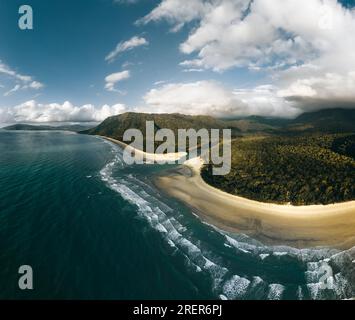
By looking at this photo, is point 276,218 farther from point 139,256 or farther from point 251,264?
point 139,256

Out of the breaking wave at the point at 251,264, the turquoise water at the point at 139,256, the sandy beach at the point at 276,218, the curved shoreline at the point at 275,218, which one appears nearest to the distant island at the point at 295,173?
the curved shoreline at the point at 275,218

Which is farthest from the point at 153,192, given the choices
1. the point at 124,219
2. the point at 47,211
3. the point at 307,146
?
the point at 307,146

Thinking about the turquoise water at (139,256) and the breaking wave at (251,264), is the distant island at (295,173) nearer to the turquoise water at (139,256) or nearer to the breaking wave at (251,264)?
the turquoise water at (139,256)

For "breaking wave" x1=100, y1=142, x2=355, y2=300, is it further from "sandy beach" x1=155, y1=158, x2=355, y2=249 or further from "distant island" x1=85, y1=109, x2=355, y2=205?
"distant island" x1=85, y1=109, x2=355, y2=205

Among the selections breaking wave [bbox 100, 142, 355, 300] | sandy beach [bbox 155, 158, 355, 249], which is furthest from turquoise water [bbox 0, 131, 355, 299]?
sandy beach [bbox 155, 158, 355, 249]
